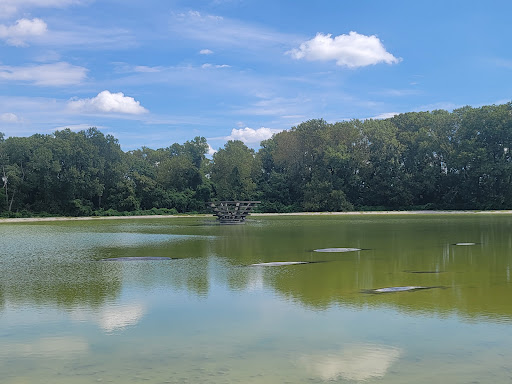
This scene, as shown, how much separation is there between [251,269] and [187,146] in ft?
217

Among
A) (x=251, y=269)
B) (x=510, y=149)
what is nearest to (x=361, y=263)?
(x=251, y=269)

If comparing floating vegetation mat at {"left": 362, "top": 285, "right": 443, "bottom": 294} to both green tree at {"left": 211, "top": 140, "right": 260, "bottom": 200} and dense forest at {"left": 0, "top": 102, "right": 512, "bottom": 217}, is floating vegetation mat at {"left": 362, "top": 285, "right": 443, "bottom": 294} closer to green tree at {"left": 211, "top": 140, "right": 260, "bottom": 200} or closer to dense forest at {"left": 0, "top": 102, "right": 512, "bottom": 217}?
dense forest at {"left": 0, "top": 102, "right": 512, "bottom": 217}

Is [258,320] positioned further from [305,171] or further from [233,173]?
[305,171]

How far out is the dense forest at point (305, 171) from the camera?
5347 centimetres

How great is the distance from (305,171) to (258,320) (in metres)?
57.3

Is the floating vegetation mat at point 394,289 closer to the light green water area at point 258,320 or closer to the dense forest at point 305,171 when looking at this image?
the light green water area at point 258,320

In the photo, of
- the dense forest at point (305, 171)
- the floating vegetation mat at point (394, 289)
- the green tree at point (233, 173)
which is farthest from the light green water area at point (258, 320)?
the green tree at point (233, 173)

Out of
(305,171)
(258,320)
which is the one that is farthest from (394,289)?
(305,171)

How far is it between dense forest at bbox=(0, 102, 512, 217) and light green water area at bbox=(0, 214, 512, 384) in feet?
138

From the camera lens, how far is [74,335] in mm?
6387

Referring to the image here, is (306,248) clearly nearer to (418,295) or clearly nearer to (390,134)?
(418,295)

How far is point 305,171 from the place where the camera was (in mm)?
63875

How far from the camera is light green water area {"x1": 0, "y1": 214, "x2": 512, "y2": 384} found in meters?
5.09

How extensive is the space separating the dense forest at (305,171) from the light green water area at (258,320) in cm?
4220
